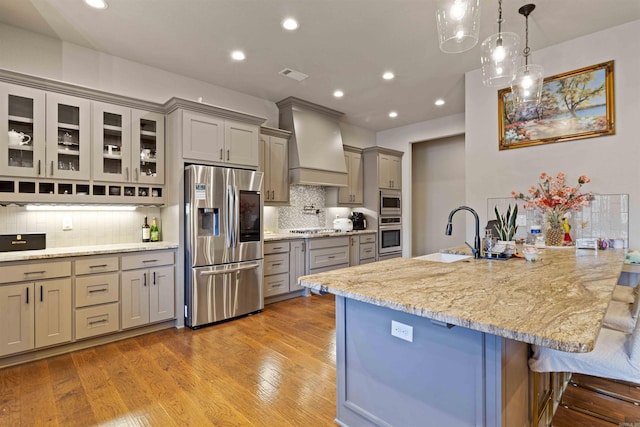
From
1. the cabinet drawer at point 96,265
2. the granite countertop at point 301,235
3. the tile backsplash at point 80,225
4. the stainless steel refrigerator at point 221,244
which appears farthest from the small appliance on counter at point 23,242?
the granite countertop at point 301,235

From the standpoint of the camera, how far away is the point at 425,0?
8.38ft

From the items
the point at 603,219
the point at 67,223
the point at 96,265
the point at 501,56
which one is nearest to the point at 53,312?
the point at 96,265

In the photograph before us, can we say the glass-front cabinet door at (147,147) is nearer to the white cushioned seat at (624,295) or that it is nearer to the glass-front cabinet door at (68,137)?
the glass-front cabinet door at (68,137)

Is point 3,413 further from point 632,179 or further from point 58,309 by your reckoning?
point 632,179

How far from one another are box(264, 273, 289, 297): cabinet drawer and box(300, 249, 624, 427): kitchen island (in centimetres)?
252

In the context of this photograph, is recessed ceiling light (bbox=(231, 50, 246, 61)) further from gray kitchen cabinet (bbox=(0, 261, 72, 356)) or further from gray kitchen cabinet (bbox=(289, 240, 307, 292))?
gray kitchen cabinet (bbox=(0, 261, 72, 356))

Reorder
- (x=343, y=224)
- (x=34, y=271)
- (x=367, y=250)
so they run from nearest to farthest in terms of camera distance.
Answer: (x=34, y=271) < (x=343, y=224) < (x=367, y=250)

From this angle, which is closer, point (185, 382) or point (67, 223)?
point (185, 382)

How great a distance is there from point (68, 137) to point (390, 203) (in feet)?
15.6

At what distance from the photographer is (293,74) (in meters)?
3.89

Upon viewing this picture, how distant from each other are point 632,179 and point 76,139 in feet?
16.7

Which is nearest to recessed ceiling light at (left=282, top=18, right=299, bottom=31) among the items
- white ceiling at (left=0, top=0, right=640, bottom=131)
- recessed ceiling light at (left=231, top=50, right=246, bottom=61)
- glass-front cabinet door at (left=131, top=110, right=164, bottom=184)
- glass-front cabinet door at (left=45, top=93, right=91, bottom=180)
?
white ceiling at (left=0, top=0, right=640, bottom=131)

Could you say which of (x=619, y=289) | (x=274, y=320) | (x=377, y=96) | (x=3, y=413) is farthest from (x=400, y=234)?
(x=3, y=413)

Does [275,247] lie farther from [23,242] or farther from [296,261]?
[23,242]
